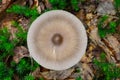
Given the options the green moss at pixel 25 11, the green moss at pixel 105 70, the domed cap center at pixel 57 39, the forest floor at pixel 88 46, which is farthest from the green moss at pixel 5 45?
the green moss at pixel 105 70

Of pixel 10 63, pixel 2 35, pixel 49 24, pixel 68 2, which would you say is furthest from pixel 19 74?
pixel 68 2

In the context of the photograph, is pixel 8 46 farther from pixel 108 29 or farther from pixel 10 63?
pixel 108 29

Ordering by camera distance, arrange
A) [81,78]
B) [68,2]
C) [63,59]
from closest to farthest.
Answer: [63,59]
[81,78]
[68,2]

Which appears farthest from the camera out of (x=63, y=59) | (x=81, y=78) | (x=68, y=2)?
(x=68, y=2)

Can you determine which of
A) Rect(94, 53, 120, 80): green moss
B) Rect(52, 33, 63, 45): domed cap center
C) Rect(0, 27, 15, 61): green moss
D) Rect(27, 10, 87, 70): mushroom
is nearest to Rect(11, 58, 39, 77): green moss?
Rect(0, 27, 15, 61): green moss

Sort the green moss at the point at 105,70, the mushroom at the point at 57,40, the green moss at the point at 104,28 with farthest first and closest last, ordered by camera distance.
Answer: the green moss at the point at 104,28
the green moss at the point at 105,70
the mushroom at the point at 57,40

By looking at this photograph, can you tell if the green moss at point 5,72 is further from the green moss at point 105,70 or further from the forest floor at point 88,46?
the green moss at point 105,70
